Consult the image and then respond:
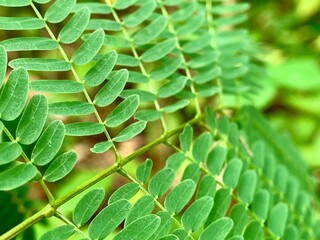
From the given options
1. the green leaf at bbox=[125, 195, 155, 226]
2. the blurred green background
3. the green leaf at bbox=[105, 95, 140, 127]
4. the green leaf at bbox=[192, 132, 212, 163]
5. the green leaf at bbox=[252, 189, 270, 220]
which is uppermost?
the green leaf at bbox=[105, 95, 140, 127]

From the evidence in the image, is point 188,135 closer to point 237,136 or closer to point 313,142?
point 237,136

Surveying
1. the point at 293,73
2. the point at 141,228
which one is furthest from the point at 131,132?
the point at 293,73

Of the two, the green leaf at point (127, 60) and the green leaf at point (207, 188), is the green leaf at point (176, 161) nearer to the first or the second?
the green leaf at point (207, 188)

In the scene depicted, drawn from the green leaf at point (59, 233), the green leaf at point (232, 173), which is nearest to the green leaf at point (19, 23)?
→ the green leaf at point (59, 233)

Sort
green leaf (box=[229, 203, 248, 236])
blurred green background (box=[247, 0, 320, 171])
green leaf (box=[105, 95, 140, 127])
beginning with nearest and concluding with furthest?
green leaf (box=[105, 95, 140, 127]), green leaf (box=[229, 203, 248, 236]), blurred green background (box=[247, 0, 320, 171])

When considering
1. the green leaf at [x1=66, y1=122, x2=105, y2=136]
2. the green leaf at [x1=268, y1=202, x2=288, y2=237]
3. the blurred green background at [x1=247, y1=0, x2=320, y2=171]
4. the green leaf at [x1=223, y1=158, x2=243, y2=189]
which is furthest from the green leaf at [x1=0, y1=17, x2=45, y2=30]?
the blurred green background at [x1=247, y1=0, x2=320, y2=171]

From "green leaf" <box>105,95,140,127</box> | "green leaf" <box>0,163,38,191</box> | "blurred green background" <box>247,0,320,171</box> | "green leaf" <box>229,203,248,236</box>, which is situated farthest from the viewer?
"blurred green background" <box>247,0,320,171</box>

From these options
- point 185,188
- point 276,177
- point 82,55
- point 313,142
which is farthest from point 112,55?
point 313,142

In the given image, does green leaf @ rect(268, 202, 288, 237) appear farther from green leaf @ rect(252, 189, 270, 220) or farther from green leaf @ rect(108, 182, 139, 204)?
green leaf @ rect(108, 182, 139, 204)
